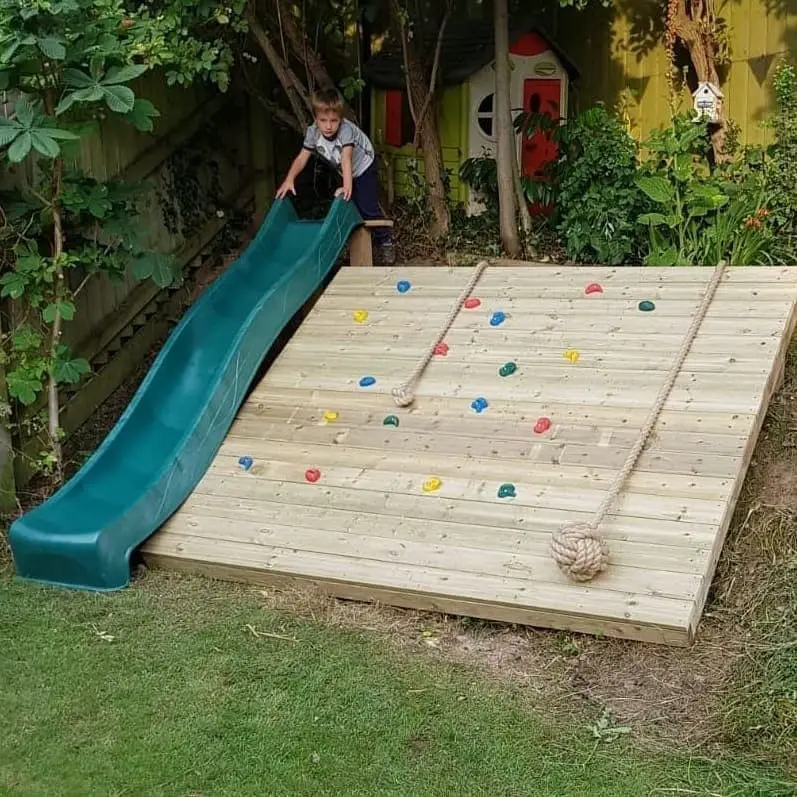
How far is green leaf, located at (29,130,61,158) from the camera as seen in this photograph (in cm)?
390

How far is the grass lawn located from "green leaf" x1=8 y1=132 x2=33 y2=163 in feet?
5.96

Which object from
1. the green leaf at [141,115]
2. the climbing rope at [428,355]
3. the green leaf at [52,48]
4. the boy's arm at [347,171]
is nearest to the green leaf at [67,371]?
the green leaf at [141,115]

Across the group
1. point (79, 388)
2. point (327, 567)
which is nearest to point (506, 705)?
point (327, 567)

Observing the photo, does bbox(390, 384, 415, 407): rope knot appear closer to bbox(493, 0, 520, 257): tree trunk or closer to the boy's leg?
the boy's leg

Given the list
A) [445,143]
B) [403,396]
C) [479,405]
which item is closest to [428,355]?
[403,396]

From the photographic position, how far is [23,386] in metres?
4.47

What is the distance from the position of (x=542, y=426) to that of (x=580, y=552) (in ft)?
2.97

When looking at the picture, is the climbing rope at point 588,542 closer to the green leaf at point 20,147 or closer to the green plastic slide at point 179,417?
the green plastic slide at point 179,417

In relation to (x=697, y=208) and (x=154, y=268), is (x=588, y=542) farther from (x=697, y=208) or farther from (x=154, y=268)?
(x=697, y=208)

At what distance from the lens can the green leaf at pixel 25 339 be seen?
4.45 metres

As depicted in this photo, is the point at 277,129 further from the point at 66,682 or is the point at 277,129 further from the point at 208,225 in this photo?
the point at 66,682

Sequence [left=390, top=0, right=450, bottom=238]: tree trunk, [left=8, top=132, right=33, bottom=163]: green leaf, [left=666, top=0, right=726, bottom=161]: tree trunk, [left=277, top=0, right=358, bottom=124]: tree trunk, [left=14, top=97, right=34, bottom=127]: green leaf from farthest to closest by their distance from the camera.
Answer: [left=390, top=0, right=450, bottom=238]: tree trunk
[left=277, top=0, right=358, bottom=124]: tree trunk
[left=666, top=0, right=726, bottom=161]: tree trunk
[left=14, top=97, right=34, bottom=127]: green leaf
[left=8, top=132, right=33, bottom=163]: green leaf

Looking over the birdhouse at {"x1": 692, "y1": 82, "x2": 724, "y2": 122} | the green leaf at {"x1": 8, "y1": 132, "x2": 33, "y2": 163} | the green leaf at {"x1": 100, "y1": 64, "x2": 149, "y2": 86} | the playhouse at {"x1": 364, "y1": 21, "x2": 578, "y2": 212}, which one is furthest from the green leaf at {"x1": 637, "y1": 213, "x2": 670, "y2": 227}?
the green leaf at {"x1": 8, "y1": 132, "x2": 33, "y2": 163}

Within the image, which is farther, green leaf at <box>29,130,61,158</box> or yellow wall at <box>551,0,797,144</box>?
yellow wall at <box>551,0,797,144</box>
